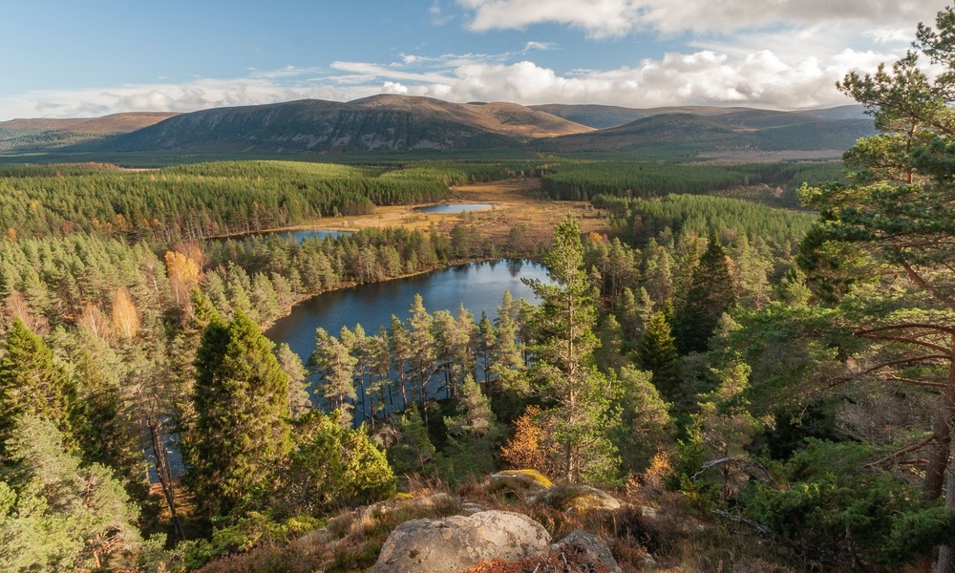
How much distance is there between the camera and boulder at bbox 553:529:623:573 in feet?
26.9

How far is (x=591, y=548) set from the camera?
8.71 metres

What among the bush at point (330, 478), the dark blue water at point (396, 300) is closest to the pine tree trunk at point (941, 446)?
the bush at point (330, 478)

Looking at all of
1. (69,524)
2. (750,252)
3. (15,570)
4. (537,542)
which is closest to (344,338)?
(69,524)

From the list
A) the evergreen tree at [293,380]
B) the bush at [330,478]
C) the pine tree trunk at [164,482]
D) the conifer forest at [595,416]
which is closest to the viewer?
the conifer forest at [595,416]

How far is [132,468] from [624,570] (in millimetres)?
32669

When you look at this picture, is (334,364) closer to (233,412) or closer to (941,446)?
(233,412)

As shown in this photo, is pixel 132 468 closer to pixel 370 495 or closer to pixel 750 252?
pixel 370 495

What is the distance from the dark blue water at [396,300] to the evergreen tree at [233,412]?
4072cm

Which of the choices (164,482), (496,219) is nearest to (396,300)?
(164,482)

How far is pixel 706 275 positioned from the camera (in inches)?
1906

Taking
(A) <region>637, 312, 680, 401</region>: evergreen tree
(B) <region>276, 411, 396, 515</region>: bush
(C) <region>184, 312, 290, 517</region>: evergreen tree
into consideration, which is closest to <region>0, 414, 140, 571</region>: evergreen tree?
(C) <region>184, 312, 290, 517</region>: evergreen tree

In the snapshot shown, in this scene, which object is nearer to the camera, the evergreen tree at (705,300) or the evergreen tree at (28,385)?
the evergreen tree at (28,385)

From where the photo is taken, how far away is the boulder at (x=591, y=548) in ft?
26.9

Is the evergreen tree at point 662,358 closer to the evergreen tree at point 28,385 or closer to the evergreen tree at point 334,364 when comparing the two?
the evergreen tree at point 334,364
